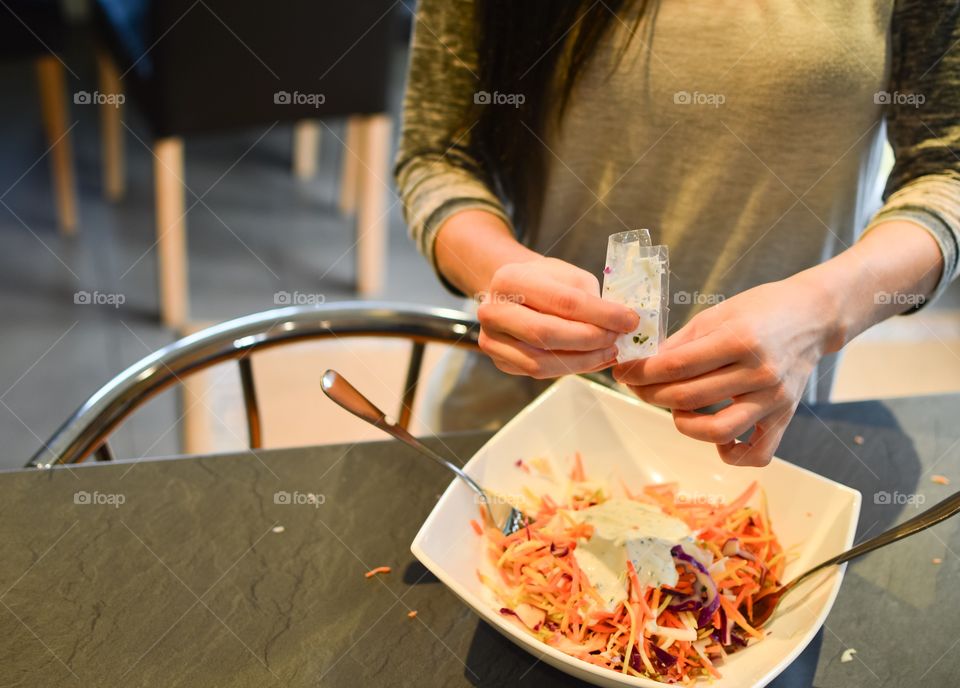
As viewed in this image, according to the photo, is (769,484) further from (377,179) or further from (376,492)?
(377,179)

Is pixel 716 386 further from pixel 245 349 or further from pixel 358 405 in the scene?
pixel 245 349

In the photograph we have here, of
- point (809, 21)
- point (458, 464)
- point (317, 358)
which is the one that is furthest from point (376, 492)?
point (317, 358)

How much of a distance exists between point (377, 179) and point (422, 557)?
220cm

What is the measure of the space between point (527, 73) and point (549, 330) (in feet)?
1.39

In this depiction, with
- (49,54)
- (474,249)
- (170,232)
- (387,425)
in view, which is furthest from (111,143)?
(387,425)

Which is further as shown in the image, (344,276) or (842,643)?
(344,276)

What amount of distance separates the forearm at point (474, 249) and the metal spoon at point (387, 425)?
0.62 feet

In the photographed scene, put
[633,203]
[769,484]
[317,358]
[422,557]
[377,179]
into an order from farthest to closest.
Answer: [377,179] → [317,358] → [633,203] → [769,484] → [422,557]

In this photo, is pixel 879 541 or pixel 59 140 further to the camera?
pixel 59 140

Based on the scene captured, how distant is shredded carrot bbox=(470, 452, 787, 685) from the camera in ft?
2.42

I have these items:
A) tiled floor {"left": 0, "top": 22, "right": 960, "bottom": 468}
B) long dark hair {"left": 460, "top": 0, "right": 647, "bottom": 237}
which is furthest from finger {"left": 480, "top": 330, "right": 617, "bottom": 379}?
tiled floor {"left": 0, "top": 22, "right": 960, "bottom": 468}

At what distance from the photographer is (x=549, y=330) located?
0.73 meters

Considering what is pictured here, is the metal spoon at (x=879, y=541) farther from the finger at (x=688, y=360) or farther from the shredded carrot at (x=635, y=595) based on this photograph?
the finger at (x=688, y=360)

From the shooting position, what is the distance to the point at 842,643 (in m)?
0.80
